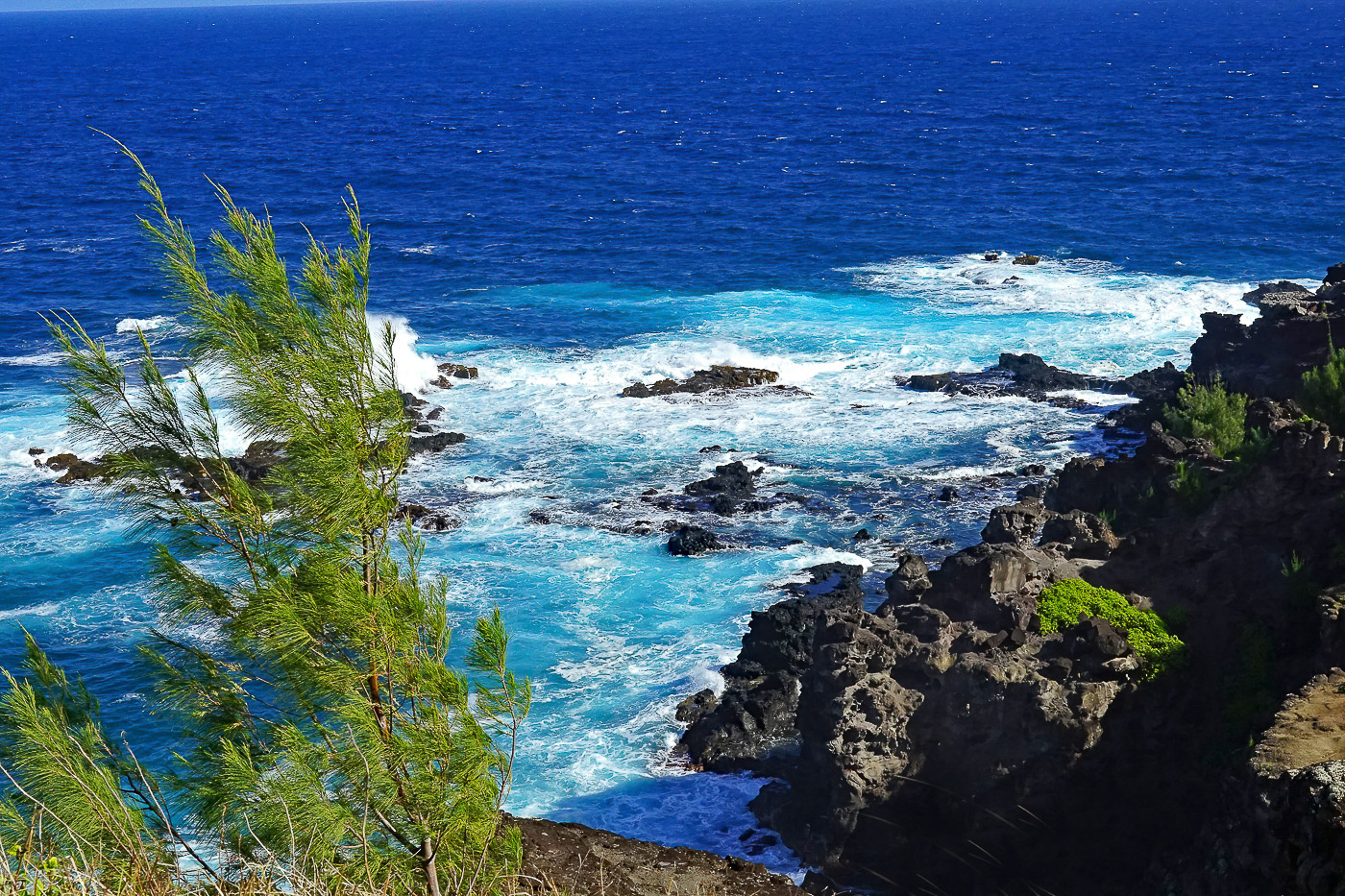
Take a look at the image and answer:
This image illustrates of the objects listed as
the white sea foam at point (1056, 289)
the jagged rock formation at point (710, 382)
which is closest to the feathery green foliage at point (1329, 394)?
the jagged rock formation at point (710, 382)

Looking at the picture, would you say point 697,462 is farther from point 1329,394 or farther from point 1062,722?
point 1062,722

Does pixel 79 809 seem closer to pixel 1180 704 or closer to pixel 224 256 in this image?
pixel 224 256

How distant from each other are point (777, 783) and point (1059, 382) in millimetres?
23627

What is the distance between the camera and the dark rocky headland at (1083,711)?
15148mm

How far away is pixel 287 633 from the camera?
10.3 m

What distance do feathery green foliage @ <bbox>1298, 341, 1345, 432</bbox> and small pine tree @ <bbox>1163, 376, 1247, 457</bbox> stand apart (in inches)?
63.3

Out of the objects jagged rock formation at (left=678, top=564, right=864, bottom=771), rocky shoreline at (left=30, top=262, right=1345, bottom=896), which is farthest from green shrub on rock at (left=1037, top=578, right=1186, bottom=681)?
jagged rock formation at (left=678, top=564, right=864, bottom=771)

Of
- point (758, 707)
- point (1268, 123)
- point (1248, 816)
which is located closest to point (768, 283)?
point (758, 707)

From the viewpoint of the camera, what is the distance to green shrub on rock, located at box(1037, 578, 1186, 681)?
54.7 feet

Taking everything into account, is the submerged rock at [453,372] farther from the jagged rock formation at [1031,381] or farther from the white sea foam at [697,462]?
the jagged rock formation at [1031,381]

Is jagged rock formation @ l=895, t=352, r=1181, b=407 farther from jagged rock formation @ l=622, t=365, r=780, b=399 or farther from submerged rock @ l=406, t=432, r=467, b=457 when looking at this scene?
submerged rock @ l=406, t=432, r=467, b=457

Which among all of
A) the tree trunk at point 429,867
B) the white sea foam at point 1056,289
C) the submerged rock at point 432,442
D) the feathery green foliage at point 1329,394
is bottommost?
the submerged rock at point 432,442

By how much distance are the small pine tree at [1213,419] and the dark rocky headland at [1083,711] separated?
13.2 ft

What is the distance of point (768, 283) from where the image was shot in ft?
178
